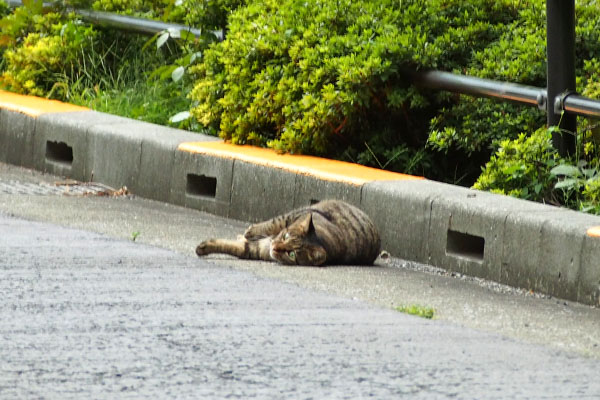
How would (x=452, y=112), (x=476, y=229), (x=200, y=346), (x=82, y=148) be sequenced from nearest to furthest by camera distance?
(x=200, y=346) → (x=476, y=229) → (x=452, y=112) → (x=82, y=148)

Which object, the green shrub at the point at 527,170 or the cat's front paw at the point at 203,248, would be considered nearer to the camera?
the cat's front paw at the point at 203,248

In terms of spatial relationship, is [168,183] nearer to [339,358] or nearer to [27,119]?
[27,119]

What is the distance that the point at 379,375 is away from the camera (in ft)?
14.5

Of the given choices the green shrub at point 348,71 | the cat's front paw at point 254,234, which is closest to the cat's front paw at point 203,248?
the cat's front paw at point 254,234

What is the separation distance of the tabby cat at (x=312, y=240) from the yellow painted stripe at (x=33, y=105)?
3.51m

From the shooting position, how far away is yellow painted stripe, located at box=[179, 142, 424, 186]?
24.4 feet

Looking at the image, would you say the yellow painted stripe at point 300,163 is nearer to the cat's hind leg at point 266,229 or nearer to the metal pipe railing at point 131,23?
the cat's hind leg at point 266,229

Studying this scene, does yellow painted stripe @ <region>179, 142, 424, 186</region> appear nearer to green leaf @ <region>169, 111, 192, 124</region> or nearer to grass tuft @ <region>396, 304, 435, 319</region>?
green leaf @ <region>169, 111, 192, 124</region>

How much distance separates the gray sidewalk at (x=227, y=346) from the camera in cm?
422

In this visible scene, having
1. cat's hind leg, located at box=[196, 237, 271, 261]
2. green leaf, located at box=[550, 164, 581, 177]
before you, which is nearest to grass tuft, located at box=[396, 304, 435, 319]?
cat's hind leg, located at box=[196, 237, 271, 261]

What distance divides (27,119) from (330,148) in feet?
9.19

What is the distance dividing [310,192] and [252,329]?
2.64 metres

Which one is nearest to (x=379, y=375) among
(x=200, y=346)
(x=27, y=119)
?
(x=200, y=346)

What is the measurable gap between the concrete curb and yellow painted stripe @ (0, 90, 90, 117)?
0.01m
